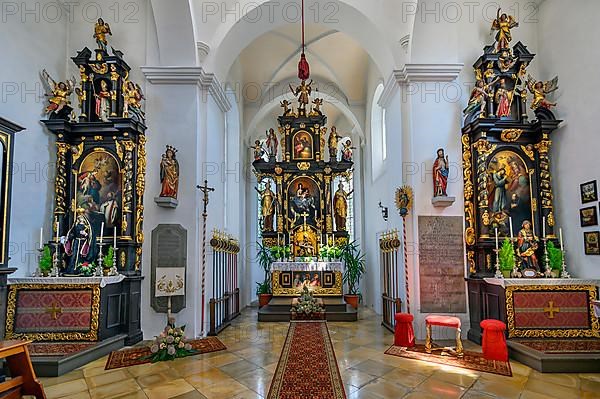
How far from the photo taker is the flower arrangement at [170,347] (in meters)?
5.95

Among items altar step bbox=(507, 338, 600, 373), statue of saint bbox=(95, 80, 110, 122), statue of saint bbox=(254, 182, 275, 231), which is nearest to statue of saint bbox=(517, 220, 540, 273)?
altar step bbox=(507, 338, 600, 373)

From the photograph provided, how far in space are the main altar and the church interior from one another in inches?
1.4

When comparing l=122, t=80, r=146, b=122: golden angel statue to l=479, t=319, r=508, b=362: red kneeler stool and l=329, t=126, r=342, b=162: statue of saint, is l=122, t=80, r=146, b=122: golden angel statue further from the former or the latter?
l=479, t=319, r=508, b=362: red kneeler stool

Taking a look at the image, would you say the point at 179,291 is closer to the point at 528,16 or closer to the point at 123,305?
the point at 123,305

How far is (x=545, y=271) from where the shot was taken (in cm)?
694

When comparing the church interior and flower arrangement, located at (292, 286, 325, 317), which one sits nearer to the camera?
the church interior

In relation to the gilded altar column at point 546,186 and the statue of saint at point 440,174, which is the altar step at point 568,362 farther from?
the statue of saint at point 440,174

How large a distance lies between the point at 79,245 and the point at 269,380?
4412 millimetres

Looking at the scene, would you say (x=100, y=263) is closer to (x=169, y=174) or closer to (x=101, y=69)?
(x=169, y=174)

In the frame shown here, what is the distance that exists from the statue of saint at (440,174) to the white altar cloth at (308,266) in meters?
3.94

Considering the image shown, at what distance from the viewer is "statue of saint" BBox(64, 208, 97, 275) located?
722 centimetres

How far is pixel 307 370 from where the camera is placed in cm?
529

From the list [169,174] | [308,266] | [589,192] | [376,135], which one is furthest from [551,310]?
[376,135]

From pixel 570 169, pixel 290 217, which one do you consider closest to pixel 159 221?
pixel 290 217
